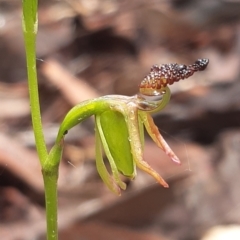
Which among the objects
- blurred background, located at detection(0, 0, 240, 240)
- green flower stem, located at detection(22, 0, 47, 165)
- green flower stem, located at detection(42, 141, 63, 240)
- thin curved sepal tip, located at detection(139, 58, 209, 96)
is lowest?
green flower stem, located at detection(42, 141, 63, 240)

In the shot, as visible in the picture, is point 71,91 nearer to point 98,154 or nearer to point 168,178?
point 168,178

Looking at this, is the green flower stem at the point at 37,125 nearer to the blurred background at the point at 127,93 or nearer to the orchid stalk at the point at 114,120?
the orchid stalk at the point at 114,120

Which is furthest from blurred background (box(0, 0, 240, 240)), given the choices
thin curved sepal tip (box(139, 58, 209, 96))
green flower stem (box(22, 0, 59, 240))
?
thin curved sepal tip (box(139, 58, 209, 96))

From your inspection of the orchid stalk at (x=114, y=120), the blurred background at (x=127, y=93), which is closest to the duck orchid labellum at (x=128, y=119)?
the orchid stalk at (x=114, y=120)

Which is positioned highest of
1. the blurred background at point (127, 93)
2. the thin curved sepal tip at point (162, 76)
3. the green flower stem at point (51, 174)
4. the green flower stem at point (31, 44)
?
the blurred background at point (127, 93)

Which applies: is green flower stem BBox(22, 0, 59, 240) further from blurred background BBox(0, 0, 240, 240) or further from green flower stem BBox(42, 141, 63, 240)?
blurred background BBox(0, 0, 240, 240)

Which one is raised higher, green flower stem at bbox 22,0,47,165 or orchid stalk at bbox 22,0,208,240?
green flower stem at bbox 22,0,47,165

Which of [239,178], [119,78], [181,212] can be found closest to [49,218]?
[181,212]
